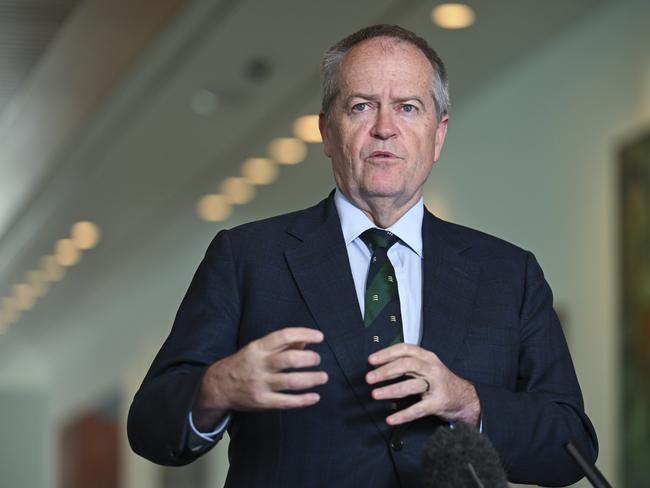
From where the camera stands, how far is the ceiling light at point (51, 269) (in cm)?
1611

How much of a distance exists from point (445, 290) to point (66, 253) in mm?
13105

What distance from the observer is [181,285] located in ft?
58.6

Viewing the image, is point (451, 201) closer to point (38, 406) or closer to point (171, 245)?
point (171, 245)

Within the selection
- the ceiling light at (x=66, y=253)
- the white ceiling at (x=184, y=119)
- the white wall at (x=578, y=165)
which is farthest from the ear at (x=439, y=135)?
the ceiling light at (x=66, y=253)

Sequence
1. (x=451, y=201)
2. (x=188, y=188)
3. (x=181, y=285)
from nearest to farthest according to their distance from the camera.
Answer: (x=451, y=201)
(x=188, y=188)
(x=181, y=285)

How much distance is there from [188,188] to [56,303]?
5.92m

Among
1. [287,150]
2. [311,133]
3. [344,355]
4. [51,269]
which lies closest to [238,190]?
[287,150]

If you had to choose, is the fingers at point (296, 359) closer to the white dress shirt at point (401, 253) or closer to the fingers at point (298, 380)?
the fingers at point (298, 380)

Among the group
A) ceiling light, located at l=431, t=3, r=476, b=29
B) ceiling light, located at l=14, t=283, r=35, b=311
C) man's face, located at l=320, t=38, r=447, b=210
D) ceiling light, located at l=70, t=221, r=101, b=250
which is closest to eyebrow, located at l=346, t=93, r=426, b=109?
man's face, located at l=320, t=38, r=447, b=210

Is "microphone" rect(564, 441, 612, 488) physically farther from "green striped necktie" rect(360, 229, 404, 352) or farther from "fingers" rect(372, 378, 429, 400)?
"green striped necktie" rect(360, 229, 404, 352)

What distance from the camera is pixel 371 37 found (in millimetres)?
2928

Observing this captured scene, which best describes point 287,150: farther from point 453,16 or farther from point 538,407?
point 538,407

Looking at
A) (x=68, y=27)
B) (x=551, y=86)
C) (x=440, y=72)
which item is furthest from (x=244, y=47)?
(x=440, y=72)

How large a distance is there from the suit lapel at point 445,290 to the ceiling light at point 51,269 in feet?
43.9
